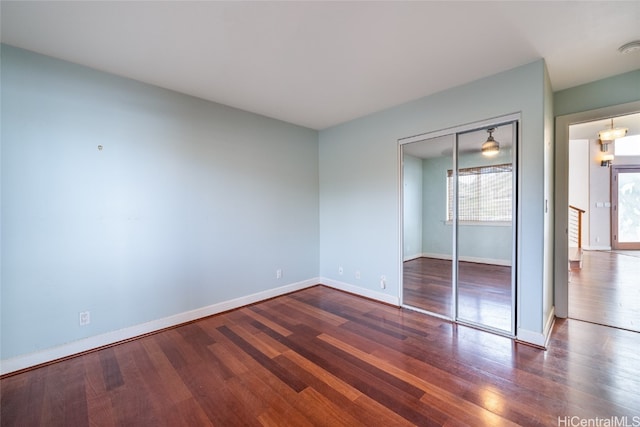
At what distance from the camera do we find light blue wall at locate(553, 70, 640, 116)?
2.52 metres

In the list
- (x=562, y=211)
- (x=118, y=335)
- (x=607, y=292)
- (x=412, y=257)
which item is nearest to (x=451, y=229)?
(x=412, y=257)

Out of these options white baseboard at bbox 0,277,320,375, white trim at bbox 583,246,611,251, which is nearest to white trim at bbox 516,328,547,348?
white baseboard at bbox 0,277,320,375

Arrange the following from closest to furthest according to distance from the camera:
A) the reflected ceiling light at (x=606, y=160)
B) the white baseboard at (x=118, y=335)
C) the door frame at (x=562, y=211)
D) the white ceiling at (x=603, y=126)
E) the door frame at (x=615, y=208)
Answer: the white baseboard at (x=118, y=335) → the door frame at (x=562, y=211) → the white ceiling at (x=603, y=126) → the reflected ceiling light at (x=606, y=160) → the door frame at (x=615, y=208)

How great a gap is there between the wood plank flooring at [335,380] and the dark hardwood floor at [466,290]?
0.92 ft

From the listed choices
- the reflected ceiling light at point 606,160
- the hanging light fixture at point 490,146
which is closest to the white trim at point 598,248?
the reflected ceiling light at point 606,160

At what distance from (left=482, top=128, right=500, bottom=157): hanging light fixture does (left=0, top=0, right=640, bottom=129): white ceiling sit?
2.05 ft

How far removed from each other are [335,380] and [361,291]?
198cm

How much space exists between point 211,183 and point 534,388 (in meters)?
3.58

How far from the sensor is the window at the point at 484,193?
266 cm

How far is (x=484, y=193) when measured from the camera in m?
2.85

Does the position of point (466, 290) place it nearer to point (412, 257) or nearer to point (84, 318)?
point (412, 257)

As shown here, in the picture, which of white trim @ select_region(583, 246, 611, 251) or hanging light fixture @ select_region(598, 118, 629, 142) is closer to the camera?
hanging light fixture @ select_region(598, 118, 629, 142)

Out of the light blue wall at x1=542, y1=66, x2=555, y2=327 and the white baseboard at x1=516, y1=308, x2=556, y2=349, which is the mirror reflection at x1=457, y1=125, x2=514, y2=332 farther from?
the light blue wall at x1=542, y1=66, x2=555, y2=327

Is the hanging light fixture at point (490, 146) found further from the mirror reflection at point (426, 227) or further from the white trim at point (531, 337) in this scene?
the white trim at point (531, 337)
